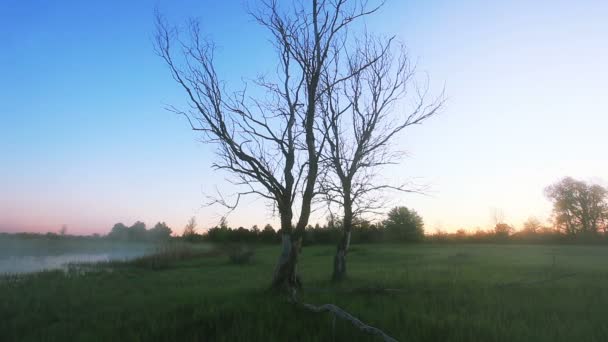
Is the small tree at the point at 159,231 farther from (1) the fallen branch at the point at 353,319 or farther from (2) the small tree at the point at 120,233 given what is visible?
(1) the fallen branch at the point at 353,319

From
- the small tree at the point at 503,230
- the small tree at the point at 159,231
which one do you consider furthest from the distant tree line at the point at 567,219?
the small tree at the point at 159,231

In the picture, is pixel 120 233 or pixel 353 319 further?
pixel 120 233

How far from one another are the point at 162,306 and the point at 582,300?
9421 mm

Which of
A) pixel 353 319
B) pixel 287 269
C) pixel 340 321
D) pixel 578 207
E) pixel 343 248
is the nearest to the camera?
pixel 353 319

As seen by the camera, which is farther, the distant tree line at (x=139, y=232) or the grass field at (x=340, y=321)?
the distant tree line at (x=139, y=232)

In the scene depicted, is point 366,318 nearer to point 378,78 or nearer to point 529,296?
point 529,296

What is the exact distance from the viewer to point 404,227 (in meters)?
64.1

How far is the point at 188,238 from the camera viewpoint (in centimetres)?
5447

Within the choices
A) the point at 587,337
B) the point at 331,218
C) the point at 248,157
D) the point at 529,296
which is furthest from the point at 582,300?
the point at 248,157

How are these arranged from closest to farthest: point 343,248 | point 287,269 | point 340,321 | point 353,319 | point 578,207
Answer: point 353,319 < point 340,321 < point 287,269 < point 343,248 < point 578,207

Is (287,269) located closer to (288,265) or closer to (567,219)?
(288,265)

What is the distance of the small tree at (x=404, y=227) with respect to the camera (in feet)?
209

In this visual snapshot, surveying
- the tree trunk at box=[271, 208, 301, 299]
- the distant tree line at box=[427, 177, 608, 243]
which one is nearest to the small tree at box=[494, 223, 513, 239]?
the distant tree line at box=[427, 177, 608, 243]

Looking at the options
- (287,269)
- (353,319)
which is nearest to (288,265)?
(287,269)
